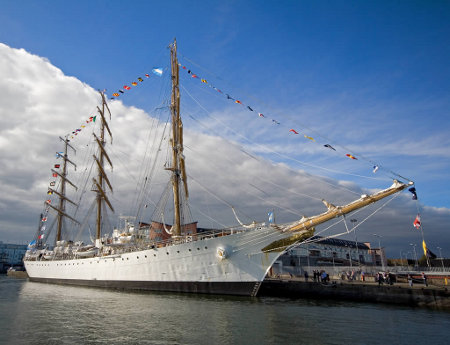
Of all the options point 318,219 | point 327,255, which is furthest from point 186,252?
point 327,255

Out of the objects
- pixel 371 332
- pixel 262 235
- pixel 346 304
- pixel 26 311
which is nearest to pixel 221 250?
pixel 262 235

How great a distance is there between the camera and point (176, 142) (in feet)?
106

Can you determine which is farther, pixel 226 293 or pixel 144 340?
pixel 226 293

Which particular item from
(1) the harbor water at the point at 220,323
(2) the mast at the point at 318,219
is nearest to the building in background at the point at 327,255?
(2) the mast at the point at 318,219

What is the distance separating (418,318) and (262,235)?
10418mm

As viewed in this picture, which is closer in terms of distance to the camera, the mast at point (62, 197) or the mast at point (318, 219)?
the mast at point (318, 219)

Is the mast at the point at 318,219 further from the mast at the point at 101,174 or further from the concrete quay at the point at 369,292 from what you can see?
the mast at the point at 101,174

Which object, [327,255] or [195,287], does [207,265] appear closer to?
[195,287]

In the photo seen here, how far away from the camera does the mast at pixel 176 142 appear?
29641 millimetres

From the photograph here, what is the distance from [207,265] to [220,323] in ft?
29.2

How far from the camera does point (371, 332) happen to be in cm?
1314

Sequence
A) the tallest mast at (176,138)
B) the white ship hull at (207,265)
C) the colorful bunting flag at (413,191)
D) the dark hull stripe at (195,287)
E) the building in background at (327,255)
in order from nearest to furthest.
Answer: the colorful bunting flag at (413,191), the white ship hull at (207,265), the dark hull stripe at (195,287), the tallest mast at (176,138), the building in background at (327,255)

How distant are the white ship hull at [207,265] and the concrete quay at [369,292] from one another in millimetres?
4868

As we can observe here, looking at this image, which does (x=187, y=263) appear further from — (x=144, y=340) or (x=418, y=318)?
(x=418, y=318)
